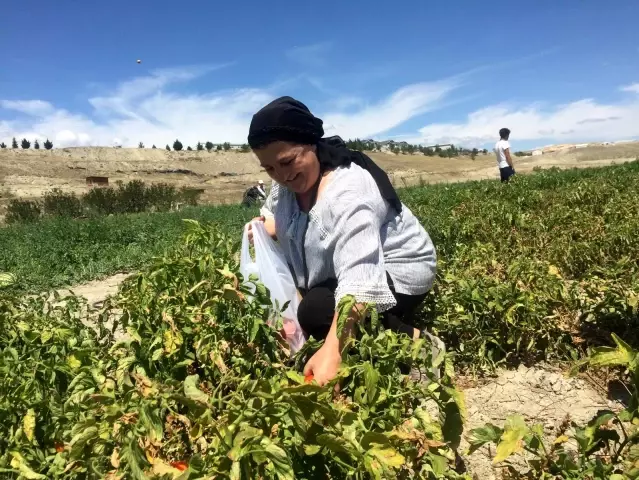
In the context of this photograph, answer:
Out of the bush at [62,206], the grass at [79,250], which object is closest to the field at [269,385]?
the grass at [79,250]

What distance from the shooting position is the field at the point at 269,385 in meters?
1.05

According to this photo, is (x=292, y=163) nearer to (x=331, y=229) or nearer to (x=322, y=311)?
(x=331, y=229)

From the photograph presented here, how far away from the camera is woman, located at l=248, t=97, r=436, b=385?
1.86 metres

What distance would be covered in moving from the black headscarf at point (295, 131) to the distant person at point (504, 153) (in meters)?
8.51

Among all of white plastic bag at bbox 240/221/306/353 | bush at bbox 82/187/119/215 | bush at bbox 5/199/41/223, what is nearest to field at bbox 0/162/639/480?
white plastic bag at bbox 240/221/306/353

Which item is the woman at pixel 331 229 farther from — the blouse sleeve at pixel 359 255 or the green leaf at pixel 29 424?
the green leaf at pixel 29 424

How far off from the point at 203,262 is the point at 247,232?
88 centimetres

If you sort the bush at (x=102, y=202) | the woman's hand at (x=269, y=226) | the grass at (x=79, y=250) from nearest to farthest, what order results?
the woman's hand at (x=269, y=226) → the grass at (x=79, y=250) → the bush at (x=102, y=202)

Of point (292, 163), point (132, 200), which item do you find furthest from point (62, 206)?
point (292, 163)

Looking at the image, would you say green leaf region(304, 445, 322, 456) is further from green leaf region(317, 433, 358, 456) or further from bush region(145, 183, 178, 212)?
bush region(145, 183, 178, 212)

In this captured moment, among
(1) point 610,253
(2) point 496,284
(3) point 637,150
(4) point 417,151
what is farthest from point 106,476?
(4) point 417,151

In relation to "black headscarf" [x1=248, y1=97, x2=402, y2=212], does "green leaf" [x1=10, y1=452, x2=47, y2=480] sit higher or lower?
lower

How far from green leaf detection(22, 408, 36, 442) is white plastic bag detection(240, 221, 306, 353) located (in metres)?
1.09

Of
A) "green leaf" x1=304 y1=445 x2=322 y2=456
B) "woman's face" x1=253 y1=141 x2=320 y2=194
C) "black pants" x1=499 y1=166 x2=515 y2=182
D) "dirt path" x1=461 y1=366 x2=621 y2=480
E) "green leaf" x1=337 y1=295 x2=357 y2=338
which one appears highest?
"woman's face" x1=253 y1=141 x2=320 y2=194
